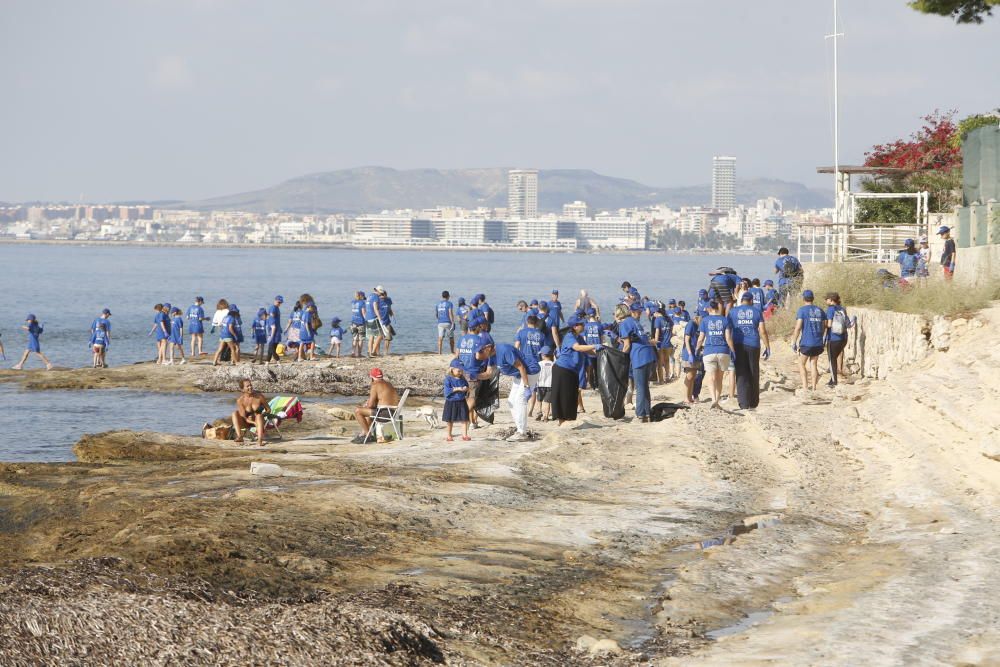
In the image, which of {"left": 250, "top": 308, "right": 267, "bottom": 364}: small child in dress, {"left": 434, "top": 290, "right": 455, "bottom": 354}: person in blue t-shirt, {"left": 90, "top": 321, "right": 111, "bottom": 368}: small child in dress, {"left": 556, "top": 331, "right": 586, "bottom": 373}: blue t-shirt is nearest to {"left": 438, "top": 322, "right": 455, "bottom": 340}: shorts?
{"left": 434, "top": 290, "right": 455, "bottom": 354}: person in blue t-shirt

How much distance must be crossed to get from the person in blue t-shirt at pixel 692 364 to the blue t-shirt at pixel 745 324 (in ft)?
5.11

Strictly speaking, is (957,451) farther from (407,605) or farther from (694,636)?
(407,605)

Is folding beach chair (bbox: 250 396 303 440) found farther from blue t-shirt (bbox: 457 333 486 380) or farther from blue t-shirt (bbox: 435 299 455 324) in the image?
blue t-shirt (bbox: 435 299 455 324)

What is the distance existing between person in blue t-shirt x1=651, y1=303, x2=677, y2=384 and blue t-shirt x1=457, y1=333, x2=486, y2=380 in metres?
6.56

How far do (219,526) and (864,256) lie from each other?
21778 mm

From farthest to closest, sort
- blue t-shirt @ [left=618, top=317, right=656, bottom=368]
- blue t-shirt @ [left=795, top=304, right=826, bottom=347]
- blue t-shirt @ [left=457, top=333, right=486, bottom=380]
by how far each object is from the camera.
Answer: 1. blue t-shirt @ [left=795, top=304, right=826, bottom=347]
2. blue t-shirt @ [left=618, top=317, right=656, bottom=368]
3. blue t-shirt @ [left=457, top=333, right=486, bottom=380]

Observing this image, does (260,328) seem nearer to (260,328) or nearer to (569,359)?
(260,328)

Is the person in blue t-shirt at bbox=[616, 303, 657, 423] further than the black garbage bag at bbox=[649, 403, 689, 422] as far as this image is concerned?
No

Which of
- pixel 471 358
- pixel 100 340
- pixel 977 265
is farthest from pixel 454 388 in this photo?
pixel 100 340

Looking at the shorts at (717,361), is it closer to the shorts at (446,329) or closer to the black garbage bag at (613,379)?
the black garbage bag at (613,379)

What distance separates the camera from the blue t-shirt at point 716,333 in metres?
15.6

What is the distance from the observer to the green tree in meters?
17.5

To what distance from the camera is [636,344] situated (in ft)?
50.8

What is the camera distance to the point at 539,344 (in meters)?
16.6
